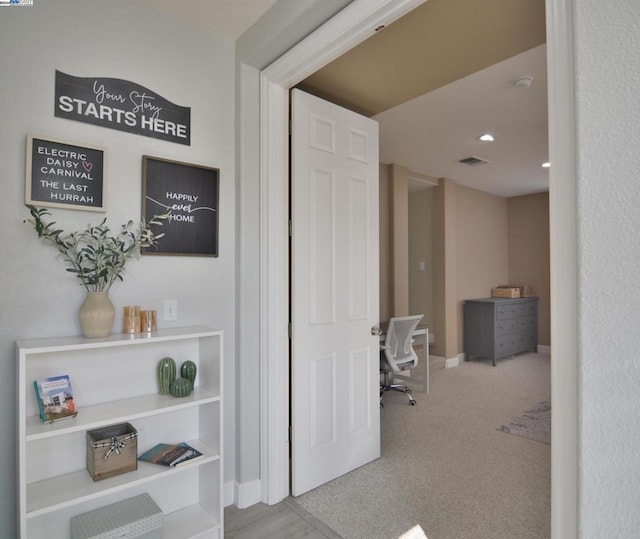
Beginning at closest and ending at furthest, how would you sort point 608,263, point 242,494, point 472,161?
1. point 608,263
2. point 242,494
3. point 472,161

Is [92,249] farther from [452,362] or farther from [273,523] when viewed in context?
[452,362]

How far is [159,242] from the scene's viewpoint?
6.41 feet

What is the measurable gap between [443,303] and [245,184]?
4.11m

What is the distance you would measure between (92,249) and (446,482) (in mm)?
2383

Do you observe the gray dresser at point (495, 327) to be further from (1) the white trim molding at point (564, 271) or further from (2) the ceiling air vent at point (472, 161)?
(1) the white trim molding at point (564, 271)

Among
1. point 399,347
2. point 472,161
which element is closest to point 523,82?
point 472,161

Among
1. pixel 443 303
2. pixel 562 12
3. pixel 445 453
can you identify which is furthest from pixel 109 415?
pixel 443 303

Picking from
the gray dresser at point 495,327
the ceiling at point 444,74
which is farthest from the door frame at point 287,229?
the gray dresser at point 495,327

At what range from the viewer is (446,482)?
96.5 inches

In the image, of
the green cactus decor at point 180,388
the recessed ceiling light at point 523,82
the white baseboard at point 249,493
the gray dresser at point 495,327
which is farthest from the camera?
the gray dresser at point 495,327

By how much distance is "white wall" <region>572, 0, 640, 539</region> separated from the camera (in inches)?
32.7

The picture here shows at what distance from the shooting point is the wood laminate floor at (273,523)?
192 centimetres

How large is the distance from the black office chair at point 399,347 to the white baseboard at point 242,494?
190cm

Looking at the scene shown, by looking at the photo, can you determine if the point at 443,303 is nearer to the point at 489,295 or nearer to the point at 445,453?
the point at 489,295
